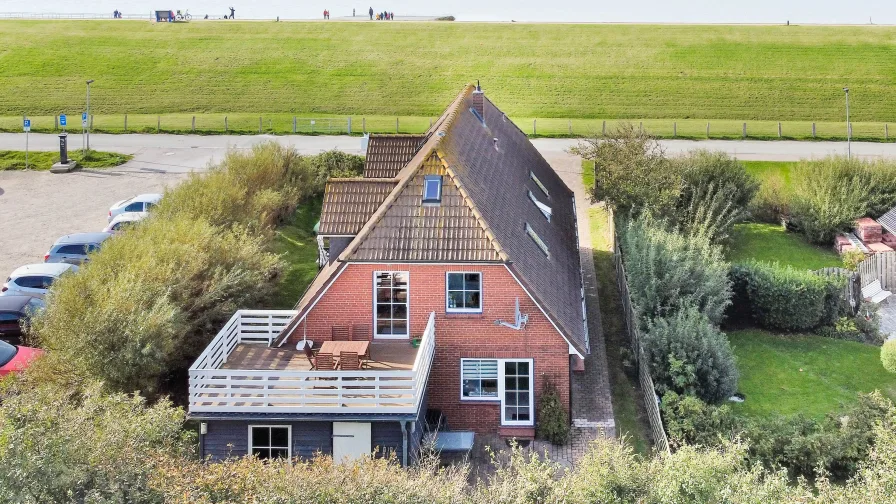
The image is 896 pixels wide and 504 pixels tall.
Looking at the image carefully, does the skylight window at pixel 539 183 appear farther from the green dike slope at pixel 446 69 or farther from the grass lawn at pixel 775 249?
the green dike slope at pixel 446 69

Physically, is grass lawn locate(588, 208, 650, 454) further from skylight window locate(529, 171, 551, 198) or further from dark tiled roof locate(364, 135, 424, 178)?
dark tiled roof locate(364, 135, 424, 178)

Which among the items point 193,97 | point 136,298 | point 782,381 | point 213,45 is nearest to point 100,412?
point 136,298

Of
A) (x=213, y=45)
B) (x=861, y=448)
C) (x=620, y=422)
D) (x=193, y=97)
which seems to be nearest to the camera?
(x=861, y=448)

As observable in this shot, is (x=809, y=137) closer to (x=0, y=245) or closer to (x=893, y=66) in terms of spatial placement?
(x=893, y=66)

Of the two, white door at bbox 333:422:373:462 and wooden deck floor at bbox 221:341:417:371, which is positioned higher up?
wooden deck floor at bbox 221:341:417:371

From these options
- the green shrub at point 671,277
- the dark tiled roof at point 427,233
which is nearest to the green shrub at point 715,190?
the green shrub at point 671,277

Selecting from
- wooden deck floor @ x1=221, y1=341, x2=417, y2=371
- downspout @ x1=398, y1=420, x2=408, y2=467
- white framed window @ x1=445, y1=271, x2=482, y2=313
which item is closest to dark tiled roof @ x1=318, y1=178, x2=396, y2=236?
white framed window @ x1=445, y1=271, x2=482, y2=313
